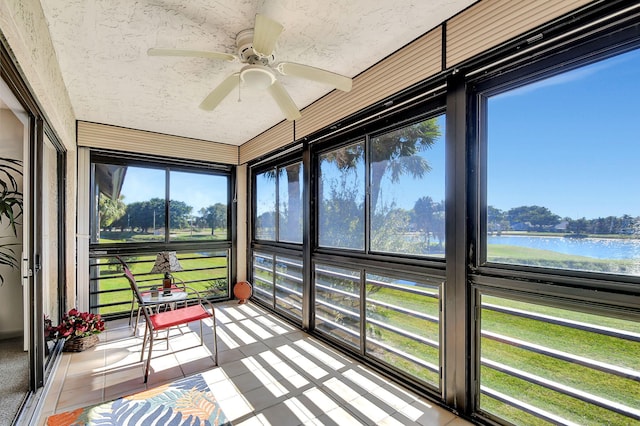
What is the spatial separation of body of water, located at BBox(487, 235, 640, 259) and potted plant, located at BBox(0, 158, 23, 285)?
122 inches

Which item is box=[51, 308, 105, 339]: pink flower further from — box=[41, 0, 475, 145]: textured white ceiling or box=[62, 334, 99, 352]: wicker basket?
box=[41, 0, 475, 145]: textured white ceiling

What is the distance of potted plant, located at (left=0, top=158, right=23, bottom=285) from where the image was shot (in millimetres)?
1789

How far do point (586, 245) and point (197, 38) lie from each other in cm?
270

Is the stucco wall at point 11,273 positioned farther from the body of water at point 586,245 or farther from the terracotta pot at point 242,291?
the body of water at point 586,245

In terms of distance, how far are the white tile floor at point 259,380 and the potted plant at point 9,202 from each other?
43.6 inches

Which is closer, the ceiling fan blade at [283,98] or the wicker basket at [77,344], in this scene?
the ceiling fan blade at [283,98]

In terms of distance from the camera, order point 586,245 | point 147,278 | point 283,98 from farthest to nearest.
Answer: point 147,278
point 283,98
point 586,245

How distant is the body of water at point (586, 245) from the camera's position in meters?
1.39

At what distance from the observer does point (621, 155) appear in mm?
1438

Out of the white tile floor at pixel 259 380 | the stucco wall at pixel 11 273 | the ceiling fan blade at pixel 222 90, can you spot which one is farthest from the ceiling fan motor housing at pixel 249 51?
the white tile floor at pixel 259 380

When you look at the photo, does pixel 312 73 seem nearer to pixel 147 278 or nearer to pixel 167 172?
pixel 167 172

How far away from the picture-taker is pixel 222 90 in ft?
6.91

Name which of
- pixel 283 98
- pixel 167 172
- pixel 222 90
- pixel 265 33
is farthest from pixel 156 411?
pixel 167 172

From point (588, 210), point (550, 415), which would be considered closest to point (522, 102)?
point (588, 210)
